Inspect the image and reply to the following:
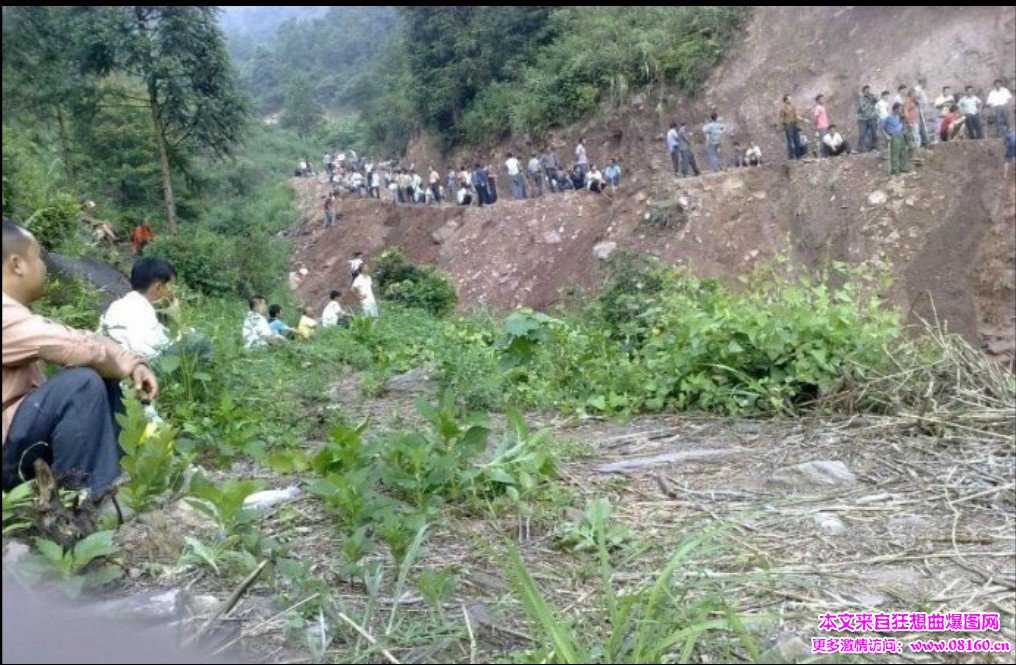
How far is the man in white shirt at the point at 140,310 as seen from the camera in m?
4.14

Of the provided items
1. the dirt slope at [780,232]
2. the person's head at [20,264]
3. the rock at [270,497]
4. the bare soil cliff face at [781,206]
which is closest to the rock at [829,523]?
the rock at [270,497]

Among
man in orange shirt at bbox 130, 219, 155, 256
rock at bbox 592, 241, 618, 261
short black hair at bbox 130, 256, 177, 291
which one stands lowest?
rock at bbox 592, 241, 618, 261

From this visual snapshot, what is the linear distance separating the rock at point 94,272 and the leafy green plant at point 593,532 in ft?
20.5

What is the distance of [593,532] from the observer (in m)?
2.82

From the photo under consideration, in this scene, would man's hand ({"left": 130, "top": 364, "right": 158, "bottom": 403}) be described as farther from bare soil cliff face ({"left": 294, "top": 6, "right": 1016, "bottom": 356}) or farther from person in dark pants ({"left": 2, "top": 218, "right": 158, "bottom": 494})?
bare soil cliff face ({"left": 294, "top": 6, "right": 1016, "bottom": 356})

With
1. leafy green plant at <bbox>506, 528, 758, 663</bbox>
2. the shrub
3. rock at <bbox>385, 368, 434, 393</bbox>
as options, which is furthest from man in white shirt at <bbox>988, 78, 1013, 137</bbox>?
leafy green plant at <bbox>506, 528, 758, 663</bbox>

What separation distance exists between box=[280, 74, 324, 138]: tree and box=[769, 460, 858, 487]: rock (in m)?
16.5

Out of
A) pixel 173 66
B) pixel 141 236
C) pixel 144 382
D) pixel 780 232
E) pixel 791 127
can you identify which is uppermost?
pixel 173 66

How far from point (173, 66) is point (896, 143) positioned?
14766mm

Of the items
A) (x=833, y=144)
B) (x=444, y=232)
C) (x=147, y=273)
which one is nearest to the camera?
(x=147, y=273)

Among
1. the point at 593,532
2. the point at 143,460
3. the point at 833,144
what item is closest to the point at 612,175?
the point at 833,144

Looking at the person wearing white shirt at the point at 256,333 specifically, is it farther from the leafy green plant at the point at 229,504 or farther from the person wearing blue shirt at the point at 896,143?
the person wearing blue shirt at the point at 896,143

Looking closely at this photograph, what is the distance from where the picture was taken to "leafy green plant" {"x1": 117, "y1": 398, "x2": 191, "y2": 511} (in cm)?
275

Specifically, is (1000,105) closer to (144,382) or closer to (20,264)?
(144,382)
